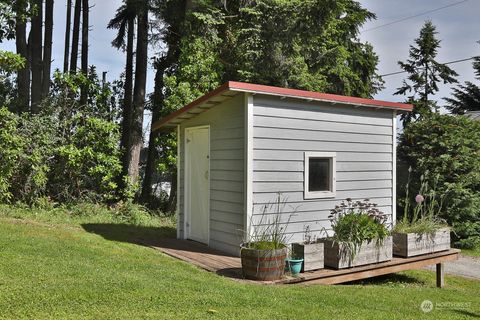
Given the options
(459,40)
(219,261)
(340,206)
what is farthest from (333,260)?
(459,40)

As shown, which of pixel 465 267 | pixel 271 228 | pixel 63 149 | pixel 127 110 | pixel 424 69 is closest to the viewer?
pixel 271 228

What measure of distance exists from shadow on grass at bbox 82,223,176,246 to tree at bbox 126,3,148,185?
259 centimetres

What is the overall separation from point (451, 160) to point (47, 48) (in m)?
11.2

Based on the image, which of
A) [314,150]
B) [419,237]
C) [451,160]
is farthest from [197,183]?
[451,160]

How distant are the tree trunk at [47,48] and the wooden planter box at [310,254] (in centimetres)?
940

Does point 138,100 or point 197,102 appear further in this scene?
point 138,100

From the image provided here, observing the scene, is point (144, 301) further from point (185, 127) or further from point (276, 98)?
point (185, 127)

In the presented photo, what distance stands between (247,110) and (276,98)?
20.4 inches

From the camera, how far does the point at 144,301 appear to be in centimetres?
409

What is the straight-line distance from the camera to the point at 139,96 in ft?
40.9

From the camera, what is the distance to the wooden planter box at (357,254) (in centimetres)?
589

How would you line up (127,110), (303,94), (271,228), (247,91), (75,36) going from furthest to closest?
(75,36)
(127,110)
(303,94)
(271,228)
(247,91)

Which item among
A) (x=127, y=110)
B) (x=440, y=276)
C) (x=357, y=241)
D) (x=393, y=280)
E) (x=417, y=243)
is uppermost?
(x=127, y=110)

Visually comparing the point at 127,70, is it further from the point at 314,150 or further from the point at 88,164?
the point at 314,150
